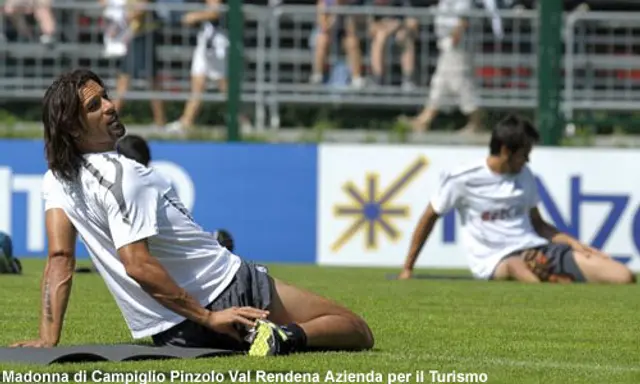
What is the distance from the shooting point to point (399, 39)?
1950 cm

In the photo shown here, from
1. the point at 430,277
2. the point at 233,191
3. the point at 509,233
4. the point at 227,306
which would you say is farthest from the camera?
the point at 233,191

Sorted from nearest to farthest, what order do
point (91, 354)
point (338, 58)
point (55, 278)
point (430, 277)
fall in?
point (91, 354) < point (55, 278) < point (430, 277) < point (338, 58)

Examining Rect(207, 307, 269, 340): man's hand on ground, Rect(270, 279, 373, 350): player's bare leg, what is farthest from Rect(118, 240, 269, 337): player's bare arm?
Rect(270, 279, 373, 350): player's bare leg

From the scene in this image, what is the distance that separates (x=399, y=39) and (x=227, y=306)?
11932mm

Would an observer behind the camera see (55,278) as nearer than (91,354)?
No

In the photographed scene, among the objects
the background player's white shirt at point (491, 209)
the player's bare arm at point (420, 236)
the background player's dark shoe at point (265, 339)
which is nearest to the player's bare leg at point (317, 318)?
the background player's dark shoe at point (265, 339)

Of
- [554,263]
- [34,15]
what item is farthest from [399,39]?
[554,263]

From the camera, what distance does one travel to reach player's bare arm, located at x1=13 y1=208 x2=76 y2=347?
7941 millimetres

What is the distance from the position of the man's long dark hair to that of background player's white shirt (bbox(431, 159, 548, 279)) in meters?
7.45

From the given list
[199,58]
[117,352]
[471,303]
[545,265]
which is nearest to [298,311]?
[117,352]

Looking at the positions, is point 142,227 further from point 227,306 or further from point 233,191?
point 233,191

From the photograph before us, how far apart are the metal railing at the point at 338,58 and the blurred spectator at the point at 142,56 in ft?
0.27

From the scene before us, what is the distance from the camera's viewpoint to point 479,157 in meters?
17.9

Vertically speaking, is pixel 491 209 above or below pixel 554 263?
above
